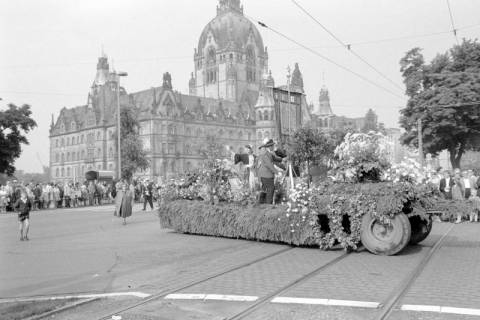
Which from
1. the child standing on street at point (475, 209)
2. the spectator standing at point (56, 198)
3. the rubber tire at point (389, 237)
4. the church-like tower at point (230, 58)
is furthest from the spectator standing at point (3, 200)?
the church-like tower at point (230, 58)

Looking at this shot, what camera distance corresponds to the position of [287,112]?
17.5m

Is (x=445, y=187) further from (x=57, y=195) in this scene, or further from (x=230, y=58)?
(x=230, y=58)

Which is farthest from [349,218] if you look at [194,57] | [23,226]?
[194,57]

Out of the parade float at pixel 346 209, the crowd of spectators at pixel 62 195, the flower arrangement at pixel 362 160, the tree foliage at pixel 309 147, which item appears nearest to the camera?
the parade float at pixel 346 209

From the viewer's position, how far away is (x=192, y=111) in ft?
414

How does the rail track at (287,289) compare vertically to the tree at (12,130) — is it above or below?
below

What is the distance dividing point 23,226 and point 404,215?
10117 mm

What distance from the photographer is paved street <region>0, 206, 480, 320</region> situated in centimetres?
600

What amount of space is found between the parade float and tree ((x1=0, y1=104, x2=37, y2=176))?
145 ft

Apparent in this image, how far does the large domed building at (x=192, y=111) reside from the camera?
4542 inches

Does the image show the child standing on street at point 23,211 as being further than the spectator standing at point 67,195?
No

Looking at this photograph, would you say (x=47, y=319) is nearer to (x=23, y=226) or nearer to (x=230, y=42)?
(x=23, y=226)

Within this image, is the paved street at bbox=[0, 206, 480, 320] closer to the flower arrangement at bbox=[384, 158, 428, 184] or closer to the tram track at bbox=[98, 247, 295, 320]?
the tram track at bbox=[98, 247, 295, 320]

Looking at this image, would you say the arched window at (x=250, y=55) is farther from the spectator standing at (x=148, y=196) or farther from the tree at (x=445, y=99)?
the spectator standing at (x=148, y=196)
